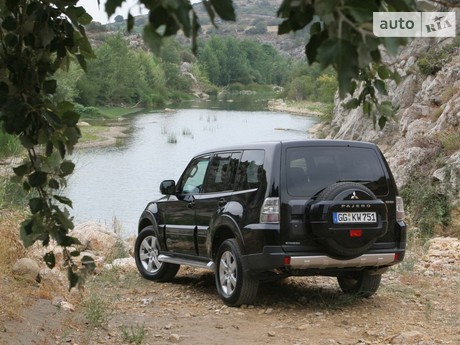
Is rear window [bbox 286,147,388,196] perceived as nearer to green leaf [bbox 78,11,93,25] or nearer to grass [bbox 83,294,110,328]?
grass [bbox 83,294,110,328]

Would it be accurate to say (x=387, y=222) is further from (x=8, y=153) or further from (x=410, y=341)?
(x=8, y=153)

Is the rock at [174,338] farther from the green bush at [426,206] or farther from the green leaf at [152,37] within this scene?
the green bush at [426,206]

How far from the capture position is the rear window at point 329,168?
8.00 meters

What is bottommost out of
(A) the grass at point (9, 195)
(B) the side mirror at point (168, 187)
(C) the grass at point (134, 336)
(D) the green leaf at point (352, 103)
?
(A) the grass at point (9, 195)

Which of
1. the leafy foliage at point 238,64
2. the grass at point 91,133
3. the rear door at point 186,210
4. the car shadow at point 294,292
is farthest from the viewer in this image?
the leafy foliage at point 238,64

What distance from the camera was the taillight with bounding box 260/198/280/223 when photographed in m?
7.88

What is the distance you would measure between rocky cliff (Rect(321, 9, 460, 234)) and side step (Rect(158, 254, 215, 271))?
251cm

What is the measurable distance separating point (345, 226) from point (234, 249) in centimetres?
127

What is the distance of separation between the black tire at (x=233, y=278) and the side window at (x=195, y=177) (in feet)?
3.88

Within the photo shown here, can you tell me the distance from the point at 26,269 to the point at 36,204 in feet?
15.6

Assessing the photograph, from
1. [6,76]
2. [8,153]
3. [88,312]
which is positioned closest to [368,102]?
[6,76]

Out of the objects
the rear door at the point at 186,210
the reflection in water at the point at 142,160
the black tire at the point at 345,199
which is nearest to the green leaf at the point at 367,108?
Result: the black tire at the point at 345,199

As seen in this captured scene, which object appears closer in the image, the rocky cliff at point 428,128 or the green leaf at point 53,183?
the green leaf at point 53,183

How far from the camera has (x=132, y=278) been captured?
10.9m
